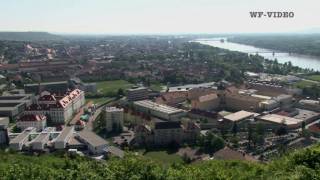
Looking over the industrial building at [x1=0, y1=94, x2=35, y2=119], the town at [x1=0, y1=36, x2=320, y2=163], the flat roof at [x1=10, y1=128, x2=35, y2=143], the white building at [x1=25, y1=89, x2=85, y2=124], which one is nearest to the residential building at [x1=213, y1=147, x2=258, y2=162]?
the town at [x1=0, y1=36, x2=320, y2=163]

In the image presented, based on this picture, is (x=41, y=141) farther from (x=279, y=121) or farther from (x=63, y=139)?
(x=279, y=121)

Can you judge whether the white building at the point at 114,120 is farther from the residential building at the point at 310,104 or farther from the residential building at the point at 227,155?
the residential building at the point at 310,104

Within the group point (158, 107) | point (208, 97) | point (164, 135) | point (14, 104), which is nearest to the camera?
point (164, 135)

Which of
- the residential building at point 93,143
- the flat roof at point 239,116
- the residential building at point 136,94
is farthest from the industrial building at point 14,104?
the flat roof at point 239,116

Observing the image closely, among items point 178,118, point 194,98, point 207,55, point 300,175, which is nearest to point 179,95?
point 194,98

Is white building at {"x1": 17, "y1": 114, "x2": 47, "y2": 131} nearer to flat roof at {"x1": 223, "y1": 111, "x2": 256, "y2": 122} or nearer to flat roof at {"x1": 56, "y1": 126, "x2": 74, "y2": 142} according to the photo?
flat roof at {"x1": 56, "y1": 126, "x2": 74, "y2": 142}

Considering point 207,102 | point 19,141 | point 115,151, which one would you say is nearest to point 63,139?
point 19,141
